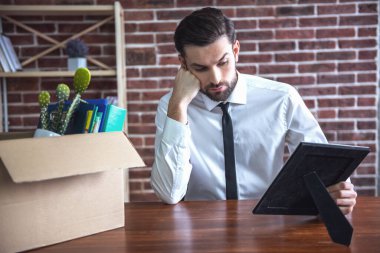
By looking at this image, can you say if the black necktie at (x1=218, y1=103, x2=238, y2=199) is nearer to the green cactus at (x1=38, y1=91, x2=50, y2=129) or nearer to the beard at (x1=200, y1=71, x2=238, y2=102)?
the beard at (x1=200, y1=71, x2=238, y2=102)

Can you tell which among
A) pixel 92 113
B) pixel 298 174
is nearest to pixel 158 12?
pixel 92 113

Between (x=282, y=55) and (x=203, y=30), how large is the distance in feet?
3.60

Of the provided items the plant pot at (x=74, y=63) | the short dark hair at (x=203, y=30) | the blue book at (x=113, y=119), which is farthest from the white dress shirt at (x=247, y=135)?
the plant pot at (x=74, y=63)

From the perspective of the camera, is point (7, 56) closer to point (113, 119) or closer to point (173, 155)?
point (173, 155)

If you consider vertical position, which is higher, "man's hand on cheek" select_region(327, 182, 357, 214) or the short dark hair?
the short dark hair

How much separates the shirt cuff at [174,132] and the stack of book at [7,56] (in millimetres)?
1405

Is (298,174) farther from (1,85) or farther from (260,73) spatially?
(1,85)

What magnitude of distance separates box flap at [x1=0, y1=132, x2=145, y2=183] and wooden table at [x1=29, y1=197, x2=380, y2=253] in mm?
Answer: 162

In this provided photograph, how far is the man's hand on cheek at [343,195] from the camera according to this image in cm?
101

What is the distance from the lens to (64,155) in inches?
32.6

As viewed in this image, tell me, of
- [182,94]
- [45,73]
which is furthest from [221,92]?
[45,73]

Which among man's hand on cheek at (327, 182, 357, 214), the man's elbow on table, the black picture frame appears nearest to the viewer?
the black picture frame

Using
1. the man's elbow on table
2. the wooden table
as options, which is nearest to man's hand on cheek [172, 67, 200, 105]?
the man's elbow on table

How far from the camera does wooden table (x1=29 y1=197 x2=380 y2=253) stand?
32.1 inches
